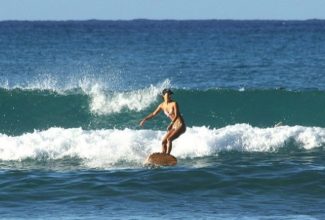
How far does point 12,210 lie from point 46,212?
68 centimetres

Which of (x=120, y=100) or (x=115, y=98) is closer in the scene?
(x=120, y=100)

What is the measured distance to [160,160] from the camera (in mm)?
21422

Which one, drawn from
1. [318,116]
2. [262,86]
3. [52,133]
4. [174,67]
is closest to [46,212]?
[52,133]

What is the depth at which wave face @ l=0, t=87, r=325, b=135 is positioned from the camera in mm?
29359

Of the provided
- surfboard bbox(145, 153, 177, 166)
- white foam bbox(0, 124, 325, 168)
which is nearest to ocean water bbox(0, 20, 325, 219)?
white foam bbox(0, 124, 325, 168)

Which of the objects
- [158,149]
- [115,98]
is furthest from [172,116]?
[115,98]

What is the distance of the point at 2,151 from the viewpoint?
24.0m

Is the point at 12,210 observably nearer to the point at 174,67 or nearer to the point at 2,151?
the point at 2,151

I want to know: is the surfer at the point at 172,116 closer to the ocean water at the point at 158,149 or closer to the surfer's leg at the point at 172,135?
the surfer's leg at the point at 172,135

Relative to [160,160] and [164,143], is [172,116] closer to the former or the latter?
[164,143]

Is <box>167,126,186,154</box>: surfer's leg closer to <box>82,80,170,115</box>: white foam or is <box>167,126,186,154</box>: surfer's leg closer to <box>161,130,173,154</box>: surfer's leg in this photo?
<box>161,130,173,154</box>: surfer's leg

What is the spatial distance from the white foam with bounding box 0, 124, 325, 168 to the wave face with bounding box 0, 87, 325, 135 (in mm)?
3256

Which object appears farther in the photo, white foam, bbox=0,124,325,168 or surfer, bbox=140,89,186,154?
A: white foam, bbox=0,124,325,168

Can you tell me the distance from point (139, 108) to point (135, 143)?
6.78 metres
